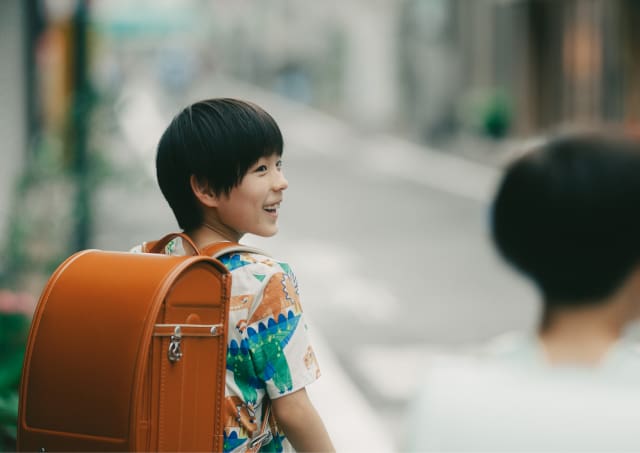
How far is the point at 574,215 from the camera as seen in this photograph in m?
1.66

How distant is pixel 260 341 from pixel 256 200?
11.5 inches

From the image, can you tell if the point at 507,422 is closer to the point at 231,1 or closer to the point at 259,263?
the point at 259,263

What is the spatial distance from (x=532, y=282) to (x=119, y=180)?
7497mm

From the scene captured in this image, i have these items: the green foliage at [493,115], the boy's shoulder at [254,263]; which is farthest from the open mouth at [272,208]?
the green foliage at [493,115]

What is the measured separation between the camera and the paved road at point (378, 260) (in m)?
8.41

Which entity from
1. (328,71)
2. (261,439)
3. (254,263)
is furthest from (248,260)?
(328,71)

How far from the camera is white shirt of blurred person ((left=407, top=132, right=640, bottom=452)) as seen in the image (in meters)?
1.65

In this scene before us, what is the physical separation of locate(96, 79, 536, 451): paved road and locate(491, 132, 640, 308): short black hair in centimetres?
19

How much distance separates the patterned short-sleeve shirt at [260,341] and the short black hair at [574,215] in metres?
0.63

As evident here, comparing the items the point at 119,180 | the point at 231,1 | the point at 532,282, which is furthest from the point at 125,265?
the point at 231,1

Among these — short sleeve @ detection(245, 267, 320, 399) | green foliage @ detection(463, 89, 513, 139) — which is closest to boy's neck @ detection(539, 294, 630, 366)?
short sleeve @ detection(245, 267, 320, 399)

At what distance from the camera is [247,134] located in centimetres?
232

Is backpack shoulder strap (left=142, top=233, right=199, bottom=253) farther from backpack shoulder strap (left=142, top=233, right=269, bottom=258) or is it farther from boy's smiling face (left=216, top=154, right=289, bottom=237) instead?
boy's smiling face (left=216, top=154, right=289, bottom=237)

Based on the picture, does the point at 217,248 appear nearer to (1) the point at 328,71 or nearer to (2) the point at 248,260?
(2) the point at 248,260
